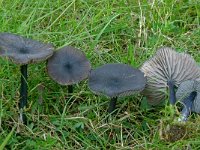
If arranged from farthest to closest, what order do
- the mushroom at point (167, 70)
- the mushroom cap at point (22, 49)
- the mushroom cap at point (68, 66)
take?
1. the mushroom at point (167, 70)
2. the mushroom cap at point (68, 66)
3. the mushroom cap at point (22, 49)

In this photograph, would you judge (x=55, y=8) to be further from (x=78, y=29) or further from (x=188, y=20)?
(x=188, y=20)

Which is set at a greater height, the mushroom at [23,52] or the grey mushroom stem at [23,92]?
the mushroom at [23,52]

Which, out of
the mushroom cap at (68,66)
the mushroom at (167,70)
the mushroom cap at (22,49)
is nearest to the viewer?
the mushroom cap at (22,49)

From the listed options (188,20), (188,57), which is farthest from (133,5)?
(188,57)

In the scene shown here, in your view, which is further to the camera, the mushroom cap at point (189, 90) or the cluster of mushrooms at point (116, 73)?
the mushroom cap at point (189, 90)

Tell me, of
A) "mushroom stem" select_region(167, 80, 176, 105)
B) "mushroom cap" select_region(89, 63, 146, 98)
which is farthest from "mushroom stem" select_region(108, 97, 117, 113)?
"mushroom stem" select_region(167, 80, 176, 105)

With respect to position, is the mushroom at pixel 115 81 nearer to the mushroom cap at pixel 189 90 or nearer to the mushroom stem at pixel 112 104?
the mushroom stem at pixel 112 104

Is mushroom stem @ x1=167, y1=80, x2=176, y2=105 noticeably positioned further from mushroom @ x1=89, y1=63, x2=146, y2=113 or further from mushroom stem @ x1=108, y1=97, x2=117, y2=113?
mushroom stem @ x1=108, y1=97, x2=117, y2=113

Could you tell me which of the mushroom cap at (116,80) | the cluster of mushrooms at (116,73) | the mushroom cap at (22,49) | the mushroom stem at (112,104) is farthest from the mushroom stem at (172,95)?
the mushroom cap at (22,49)
